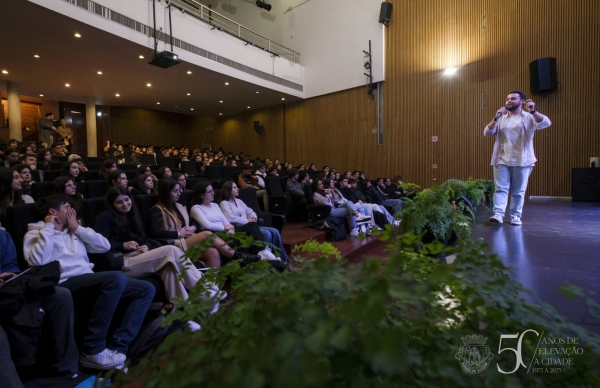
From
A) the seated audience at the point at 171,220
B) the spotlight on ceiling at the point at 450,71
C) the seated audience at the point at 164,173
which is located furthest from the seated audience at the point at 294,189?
the spotlight on ceiling at the point at 450,71

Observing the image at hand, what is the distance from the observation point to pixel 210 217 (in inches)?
128

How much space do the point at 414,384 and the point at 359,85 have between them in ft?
33.3

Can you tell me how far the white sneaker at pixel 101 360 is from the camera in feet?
5.53

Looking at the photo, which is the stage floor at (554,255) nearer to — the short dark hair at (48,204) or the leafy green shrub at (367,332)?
the leafy green shrub at (367,332)

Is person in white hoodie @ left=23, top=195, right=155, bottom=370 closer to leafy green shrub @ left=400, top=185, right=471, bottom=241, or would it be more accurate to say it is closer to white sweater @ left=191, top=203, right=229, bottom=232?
white sweater @ left=191, top=203, right=229, bottom=232

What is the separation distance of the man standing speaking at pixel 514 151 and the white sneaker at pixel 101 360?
2.94 m

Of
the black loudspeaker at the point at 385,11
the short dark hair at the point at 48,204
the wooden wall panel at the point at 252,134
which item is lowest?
the short dark hair at the point at 48,204

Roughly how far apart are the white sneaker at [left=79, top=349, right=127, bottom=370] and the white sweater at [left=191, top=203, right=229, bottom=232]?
4.80ft

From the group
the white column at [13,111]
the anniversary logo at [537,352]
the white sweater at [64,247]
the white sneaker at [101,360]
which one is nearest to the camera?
the anniversary logo at [537,352]

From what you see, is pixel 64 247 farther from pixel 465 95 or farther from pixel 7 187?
pixel 465 95

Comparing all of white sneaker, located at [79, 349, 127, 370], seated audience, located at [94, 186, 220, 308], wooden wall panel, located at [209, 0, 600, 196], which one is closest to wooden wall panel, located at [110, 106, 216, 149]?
wooden wall panel, located at [209, 0, 600, 196]

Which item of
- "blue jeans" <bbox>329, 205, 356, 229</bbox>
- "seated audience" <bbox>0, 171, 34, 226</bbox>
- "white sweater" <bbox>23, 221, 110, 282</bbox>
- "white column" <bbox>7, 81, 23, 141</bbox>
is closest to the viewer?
"white sweater" <bbox>23, 221, 110, 282</bbox>

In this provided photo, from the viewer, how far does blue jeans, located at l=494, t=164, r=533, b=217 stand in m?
3.04

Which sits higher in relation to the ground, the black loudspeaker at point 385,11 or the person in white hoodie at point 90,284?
the black loudspeaker at point 385,11
